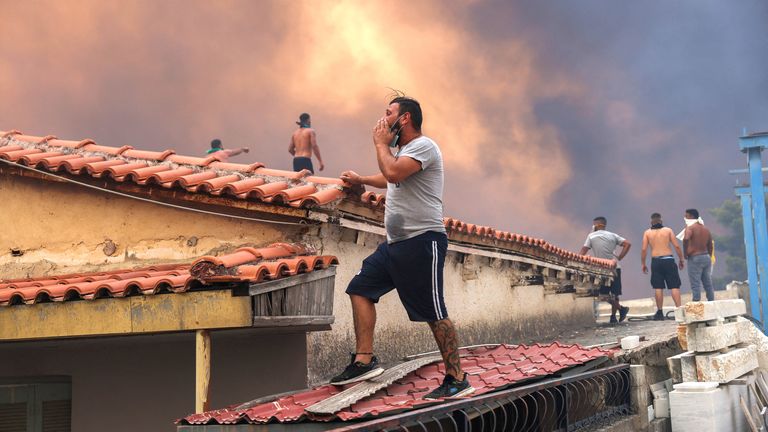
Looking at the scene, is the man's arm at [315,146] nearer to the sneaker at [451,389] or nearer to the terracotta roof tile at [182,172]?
the terracotta roof tile at [182,172]

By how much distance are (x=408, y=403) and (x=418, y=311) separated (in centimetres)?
73

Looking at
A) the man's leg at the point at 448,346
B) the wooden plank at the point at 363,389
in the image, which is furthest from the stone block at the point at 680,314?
the man's leg at the point at 448,346

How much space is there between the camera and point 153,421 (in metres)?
7.86

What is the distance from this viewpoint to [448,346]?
5801 millimetres

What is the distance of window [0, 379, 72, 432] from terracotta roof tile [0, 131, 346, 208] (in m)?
2.17

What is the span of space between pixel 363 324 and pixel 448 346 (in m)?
0.65

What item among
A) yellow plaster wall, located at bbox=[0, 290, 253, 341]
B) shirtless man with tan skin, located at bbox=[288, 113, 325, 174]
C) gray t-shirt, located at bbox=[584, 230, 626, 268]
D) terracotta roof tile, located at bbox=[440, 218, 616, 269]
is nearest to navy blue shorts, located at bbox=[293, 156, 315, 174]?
shirtless man with tan skin, located at bbox=[288, 113, 325, 174]

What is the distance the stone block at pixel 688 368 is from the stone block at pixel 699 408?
0.34 metres

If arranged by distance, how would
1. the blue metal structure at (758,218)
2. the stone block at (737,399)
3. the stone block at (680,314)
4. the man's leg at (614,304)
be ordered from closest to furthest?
the stone block at (680,314) → the stone block at (737,399) → the man's leg at (614,304) → the blue metal structure at (758,218)

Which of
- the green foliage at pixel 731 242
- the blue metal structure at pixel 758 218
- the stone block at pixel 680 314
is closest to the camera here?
the stone block at pixel 680 314

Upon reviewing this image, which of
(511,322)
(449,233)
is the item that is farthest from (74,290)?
(511,322)

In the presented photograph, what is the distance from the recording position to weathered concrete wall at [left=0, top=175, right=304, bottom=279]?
7.69m

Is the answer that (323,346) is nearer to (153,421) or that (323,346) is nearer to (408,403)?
(153,421)

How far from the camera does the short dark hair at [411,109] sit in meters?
5.98
